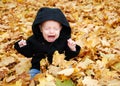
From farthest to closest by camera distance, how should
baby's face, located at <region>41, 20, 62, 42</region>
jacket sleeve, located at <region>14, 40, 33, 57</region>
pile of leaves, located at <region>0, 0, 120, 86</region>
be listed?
jacket sleeve, located at <region>14, 40, 33, 57</region>, baby's face, located at <region>41, 20, 62, 42</region>, pile of leaves, located at <region>0, 0, 120, 86</region>

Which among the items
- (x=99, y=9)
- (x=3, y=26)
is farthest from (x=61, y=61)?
(x=99, y=9)

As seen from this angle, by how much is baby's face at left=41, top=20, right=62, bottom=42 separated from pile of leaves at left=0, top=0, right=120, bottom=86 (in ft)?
0.78

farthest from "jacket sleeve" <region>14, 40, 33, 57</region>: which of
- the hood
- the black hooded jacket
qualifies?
the hood

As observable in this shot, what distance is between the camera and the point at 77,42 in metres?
4.04

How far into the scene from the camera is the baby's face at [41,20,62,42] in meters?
3.13

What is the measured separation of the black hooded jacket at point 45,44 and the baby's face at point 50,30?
0.05 meters

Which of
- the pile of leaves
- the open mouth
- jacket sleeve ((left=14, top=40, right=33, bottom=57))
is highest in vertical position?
the open mouth

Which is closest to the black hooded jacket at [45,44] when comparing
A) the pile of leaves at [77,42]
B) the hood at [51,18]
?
the hood at [51,18]

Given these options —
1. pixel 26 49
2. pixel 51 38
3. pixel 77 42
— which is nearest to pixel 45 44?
pixel 51 38

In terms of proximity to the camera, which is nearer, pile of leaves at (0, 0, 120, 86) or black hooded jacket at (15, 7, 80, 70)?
pile of leaves at (0, 0, 120, 86)

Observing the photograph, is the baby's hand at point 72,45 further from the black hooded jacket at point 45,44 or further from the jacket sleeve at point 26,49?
the jacket sleeve at point 26,49

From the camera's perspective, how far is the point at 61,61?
2988 mm

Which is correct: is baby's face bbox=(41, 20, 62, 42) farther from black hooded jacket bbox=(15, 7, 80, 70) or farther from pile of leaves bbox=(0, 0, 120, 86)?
pile of leaves bbox=(0, 0, 120, 86)

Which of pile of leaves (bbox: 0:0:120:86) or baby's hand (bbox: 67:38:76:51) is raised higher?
baby's hand (bbox: 67:38:76:51)
